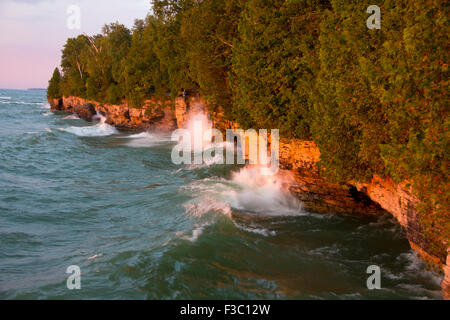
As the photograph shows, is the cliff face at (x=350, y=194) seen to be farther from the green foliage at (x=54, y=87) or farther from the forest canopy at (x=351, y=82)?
the green foliage at (x=54, y=87)

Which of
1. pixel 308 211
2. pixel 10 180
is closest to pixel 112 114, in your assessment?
pixel 10 180

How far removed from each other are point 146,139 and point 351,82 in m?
30.9

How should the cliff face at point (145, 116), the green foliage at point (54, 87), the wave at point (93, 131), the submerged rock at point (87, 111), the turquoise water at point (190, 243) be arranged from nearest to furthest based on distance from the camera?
the turquoise water at point (190, 243), the wave at point (93, 131), the cliff face at point (145, 116), the submerged rock at point (87, 111), the green foliage at point (54, 87)

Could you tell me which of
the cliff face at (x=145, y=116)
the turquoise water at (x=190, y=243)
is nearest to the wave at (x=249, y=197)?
the turquoise water at (x=190, y=243)

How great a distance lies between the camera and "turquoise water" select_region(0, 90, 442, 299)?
8914 mm

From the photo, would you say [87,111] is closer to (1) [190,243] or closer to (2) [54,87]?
(2) [54,87]

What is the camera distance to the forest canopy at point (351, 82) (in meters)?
6.77

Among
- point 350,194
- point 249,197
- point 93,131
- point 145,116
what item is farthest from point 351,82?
point 93,131

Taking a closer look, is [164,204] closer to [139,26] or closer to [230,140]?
[230,140]

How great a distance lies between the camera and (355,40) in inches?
372

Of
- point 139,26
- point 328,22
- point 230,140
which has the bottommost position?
point 230,140

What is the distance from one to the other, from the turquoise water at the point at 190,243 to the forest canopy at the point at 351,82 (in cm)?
248

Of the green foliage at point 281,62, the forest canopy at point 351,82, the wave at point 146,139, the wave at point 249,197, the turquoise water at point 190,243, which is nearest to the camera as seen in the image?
the forest canopy at point 351,82
